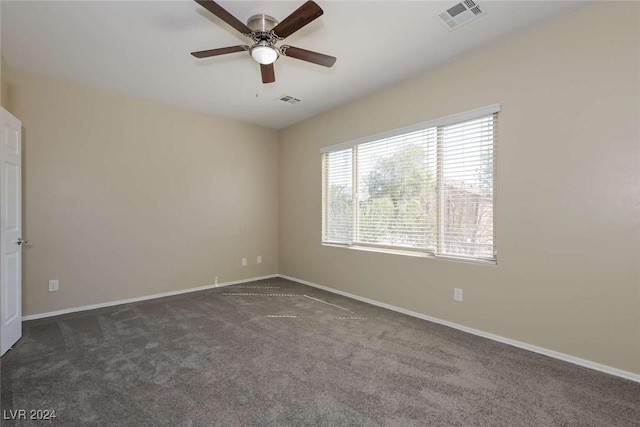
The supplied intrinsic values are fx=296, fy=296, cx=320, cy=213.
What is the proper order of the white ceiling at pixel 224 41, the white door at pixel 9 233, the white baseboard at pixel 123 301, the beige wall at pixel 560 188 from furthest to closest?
the white baseboard at pixel 123 301, the white door at pixel 9 233, the white ceiling at pixel 224 41, the beige wall at pixel 560 188

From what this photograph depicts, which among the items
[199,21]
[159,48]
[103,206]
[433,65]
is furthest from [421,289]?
[103,206]

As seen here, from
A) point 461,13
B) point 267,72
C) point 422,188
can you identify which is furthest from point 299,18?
point 422,188

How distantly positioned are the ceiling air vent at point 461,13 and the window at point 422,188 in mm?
843

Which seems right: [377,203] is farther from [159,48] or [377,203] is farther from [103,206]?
[103,206]

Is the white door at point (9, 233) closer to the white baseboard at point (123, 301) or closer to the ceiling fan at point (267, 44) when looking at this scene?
the white baseboard at point (123, 301)

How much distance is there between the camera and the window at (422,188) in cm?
299

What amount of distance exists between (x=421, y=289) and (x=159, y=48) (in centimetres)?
373

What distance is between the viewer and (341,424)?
172 cm

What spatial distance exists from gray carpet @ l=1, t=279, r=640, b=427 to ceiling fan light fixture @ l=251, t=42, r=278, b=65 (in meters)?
2.54

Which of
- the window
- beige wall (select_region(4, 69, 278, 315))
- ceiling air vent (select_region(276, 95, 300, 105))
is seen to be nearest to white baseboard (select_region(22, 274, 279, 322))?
beige wall (select_region(4, 69, 278, 315))

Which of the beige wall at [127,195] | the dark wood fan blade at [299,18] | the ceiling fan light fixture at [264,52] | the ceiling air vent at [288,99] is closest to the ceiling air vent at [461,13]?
the dark wood fan blade at [299,18]

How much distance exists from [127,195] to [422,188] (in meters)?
3.88

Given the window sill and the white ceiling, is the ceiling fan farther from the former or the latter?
the window sill

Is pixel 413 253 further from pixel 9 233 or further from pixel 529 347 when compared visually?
pixel 9 233
